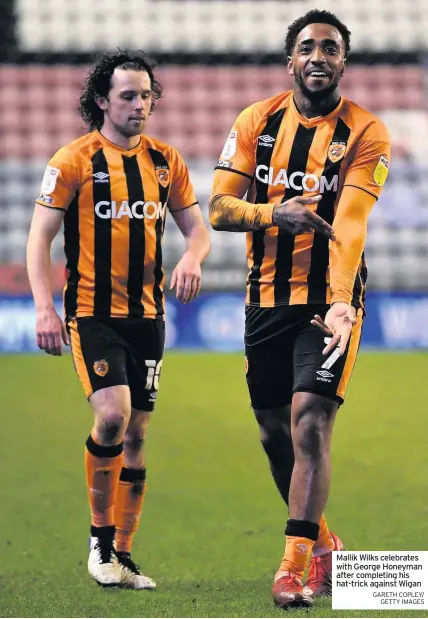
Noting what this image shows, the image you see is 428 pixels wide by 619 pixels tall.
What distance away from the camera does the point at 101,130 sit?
16.1 ft

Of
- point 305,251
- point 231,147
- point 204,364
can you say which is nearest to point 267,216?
point 305,251

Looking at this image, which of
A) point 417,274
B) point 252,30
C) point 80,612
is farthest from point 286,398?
point 252,30

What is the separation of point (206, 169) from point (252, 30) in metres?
2.83

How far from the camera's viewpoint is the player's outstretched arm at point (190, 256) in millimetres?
4641

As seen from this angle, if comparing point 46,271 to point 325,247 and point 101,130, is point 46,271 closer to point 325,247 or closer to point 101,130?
point 101,130

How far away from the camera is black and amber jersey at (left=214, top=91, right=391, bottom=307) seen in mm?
4367

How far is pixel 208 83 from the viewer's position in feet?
55.2

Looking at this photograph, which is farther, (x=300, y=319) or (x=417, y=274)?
(x=417, y=274)

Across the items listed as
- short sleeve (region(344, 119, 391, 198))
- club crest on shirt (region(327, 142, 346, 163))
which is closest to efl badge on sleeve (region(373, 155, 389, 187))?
short sleeve (region(344, 119, 391, 198))

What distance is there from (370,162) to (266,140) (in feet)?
1.27

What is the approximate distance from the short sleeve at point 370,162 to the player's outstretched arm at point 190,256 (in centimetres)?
71

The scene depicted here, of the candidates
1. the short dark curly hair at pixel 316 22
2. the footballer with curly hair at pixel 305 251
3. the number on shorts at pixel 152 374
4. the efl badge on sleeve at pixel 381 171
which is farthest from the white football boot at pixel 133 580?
the short dark curly hair at pixel 316 22

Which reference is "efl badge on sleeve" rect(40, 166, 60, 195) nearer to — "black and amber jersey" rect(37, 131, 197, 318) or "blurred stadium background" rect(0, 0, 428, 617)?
"black and amber jersey" rect(37, 131, 197, 318)

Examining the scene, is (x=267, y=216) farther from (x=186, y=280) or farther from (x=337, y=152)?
(x=186, y=280)
